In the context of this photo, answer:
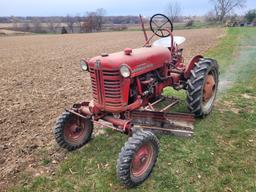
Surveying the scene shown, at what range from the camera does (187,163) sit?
3881 mm

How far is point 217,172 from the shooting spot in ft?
12.0

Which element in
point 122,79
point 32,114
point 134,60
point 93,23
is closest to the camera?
point 122,79

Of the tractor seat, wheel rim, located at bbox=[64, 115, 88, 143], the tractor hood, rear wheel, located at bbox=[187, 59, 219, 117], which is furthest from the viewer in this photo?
the tractor seat

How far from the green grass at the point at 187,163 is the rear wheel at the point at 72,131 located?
0.42 feet

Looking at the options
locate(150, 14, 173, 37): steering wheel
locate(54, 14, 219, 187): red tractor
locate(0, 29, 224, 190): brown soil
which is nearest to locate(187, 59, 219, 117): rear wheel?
locate(54, 14, 219, 187): red tractor

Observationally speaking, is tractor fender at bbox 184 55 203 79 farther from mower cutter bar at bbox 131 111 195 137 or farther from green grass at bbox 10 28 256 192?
mower cutter bar at bbox 131 111 195 137

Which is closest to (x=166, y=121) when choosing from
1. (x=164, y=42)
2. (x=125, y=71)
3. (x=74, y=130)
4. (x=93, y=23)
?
(x=125, y=71)

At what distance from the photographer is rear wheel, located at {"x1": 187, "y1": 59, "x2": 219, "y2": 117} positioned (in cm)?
473

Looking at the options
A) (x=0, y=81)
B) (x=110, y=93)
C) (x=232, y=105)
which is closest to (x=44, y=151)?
(x=110, y=93)

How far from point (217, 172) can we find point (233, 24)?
5382cm

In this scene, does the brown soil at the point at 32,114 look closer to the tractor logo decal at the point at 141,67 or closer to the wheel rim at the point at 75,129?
the wheel rim at the point at 75,129

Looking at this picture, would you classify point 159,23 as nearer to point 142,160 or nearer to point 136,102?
point 136,102

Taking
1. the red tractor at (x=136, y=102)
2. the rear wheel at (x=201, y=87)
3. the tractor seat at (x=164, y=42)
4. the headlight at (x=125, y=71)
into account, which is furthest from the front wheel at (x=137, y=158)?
the tractor seat at (x=164, y=42)

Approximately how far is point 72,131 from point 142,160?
53.4 inches
